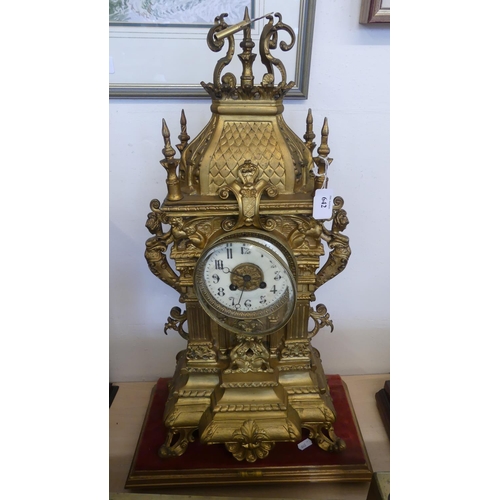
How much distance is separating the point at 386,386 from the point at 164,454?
82 centimetres

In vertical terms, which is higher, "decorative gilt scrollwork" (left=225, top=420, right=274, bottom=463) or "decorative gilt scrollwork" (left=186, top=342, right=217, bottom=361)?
"decorative gilt scrollwork" (left=186, top=342, right=217, bottom=361)

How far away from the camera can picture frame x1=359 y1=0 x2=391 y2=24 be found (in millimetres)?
1152

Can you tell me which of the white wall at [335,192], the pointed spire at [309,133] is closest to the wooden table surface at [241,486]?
the white wall at [335,192]

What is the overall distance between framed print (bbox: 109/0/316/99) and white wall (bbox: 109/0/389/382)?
45 mm

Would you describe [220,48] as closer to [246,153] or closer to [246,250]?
[246,153]

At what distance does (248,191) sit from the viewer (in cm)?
93

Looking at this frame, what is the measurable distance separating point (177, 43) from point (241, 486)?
1311 mm

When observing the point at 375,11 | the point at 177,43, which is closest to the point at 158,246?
the point at 177,43

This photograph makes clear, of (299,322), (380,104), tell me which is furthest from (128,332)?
(380,104)

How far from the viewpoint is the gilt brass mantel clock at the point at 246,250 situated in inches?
37.4

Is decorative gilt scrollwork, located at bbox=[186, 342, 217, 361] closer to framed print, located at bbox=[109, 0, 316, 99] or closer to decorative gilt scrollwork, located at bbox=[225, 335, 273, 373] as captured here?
decorative gilt scrollwork, located at bbox=[225, 335, 273, 373]

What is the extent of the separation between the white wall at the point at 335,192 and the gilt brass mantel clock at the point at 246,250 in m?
0.29

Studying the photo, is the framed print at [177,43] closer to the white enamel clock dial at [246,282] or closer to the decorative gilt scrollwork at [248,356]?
the white enamel clock dial at [246,282]

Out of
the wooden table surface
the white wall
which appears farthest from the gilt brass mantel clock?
the white wall
